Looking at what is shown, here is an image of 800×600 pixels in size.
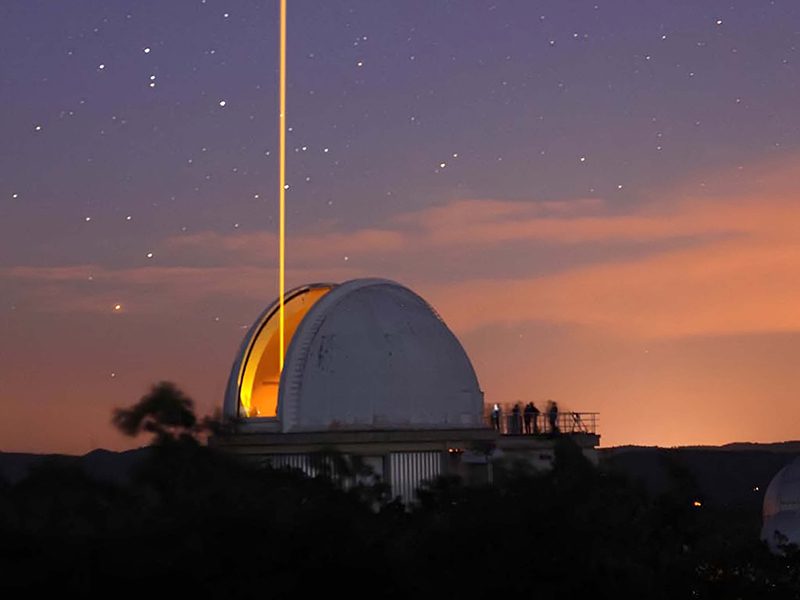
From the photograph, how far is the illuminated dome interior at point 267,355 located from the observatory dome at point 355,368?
15 millimetres

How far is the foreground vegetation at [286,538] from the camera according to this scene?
36.8 ft

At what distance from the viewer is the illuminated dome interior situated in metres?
23.7

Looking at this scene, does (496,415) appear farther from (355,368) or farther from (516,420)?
(355,368)

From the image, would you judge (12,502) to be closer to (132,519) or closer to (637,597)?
(132,519)

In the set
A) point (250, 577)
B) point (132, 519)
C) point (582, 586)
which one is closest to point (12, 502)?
point (132, 519)

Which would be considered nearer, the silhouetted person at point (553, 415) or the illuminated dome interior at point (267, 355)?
the illuminated dome interior at point (267, 355)

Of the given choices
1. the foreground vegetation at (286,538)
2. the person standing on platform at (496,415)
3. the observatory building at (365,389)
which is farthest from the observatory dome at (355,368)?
the foreground vegetation at (286,538)

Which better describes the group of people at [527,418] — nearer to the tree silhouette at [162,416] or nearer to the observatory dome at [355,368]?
the observatory dome at [355,368]

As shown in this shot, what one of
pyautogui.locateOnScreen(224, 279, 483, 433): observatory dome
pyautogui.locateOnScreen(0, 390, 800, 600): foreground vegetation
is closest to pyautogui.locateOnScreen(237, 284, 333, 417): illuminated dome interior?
pyautogui.locateOnScreen(224, 279, 483, 433): observatory dome

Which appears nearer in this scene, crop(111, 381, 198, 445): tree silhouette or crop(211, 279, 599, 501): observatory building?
crop(111, 381, 198, 445): tree silhouette

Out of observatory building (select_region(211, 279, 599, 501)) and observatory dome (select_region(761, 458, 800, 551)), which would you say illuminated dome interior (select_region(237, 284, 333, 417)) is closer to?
observatory building (select_region(211, 279, 599, 501))

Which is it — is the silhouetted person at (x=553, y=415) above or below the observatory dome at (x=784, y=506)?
above

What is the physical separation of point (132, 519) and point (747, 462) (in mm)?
98932

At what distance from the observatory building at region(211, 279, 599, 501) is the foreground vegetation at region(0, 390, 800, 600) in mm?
7755
